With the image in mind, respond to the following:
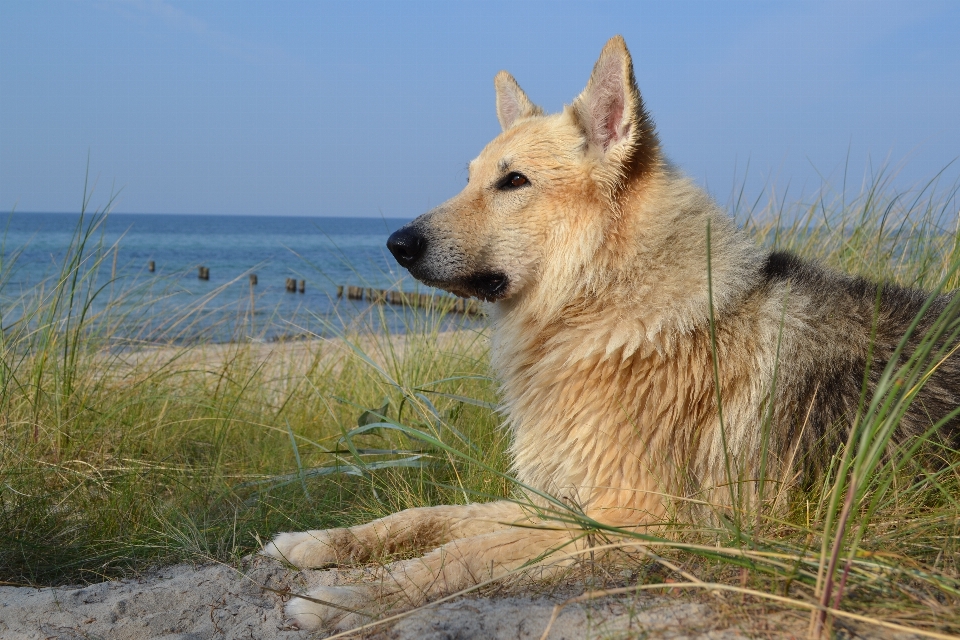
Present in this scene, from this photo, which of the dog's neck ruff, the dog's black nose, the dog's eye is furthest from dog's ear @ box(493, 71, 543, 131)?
the dog's neck ruff

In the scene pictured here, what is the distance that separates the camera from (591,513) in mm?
2781

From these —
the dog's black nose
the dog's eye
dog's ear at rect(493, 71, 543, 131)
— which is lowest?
the dog's black nose

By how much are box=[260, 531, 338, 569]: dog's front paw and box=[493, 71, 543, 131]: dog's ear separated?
7.72 feet

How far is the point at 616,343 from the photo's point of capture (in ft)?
9.64

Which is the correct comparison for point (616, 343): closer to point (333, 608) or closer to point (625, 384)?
point (625, 384)

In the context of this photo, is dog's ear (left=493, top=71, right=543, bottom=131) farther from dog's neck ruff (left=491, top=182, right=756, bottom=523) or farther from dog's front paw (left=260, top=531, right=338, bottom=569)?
dog's front paw (left=260, top=531, right=338, bottom=569)

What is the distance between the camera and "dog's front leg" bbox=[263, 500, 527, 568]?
301 cm

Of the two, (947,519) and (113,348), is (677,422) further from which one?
(113,348)

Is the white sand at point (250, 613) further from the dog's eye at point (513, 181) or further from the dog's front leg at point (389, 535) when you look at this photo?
the dog's eye at point (513, 181)

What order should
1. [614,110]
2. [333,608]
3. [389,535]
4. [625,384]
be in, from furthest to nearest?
1. [614,110]
2. [389,535]
3. [625,384]
4. [333,608]

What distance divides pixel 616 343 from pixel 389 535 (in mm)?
1235

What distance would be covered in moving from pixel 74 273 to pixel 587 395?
3.76 metres

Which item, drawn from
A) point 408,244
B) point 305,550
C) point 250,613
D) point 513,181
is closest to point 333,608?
point 250,613

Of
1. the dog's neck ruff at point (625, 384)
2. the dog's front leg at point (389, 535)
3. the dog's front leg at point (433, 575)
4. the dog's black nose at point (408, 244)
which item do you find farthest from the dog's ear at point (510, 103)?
the dog's front leg at point (433, 575)
